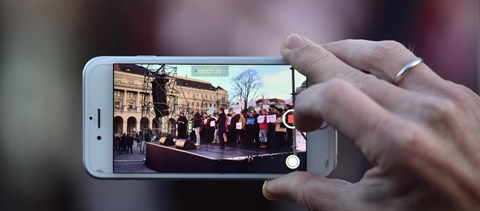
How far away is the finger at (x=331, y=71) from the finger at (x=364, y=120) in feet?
0.11

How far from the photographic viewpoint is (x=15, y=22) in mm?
1131

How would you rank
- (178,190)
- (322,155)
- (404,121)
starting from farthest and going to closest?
(178,190)
(322,155)
(404,121)

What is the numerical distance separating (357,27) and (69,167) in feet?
2.83

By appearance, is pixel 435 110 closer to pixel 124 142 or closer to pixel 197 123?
pixel 197 123

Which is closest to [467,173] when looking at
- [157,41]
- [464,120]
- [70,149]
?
[464,120]

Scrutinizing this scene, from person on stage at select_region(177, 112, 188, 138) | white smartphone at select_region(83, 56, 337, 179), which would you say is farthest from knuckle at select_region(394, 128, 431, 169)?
person on stage at select_region(177, 112, 188, 138)

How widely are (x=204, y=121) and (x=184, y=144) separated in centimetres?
7

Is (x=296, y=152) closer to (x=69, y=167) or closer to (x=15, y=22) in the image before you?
(x=69, y=167)

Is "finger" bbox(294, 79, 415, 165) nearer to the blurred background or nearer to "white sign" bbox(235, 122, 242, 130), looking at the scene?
"white sign" bbox(235, 122, 242, 130)

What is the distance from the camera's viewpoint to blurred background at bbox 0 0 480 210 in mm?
1113

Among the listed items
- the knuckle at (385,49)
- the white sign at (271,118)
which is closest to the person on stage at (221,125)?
the white sign at (271,118)

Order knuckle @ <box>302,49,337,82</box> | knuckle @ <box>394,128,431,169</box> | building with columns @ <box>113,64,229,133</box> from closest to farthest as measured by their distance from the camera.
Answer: knuckle @ <box>394,128,431,169</box> → knuckle @ <box>302,49,337,82</box> → building with columns @ <box>113,64,229,133</box>

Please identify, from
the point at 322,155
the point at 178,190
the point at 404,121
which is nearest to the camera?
the point at 404,121
